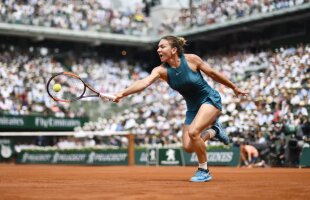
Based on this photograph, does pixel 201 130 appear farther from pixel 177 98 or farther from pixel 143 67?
pixel 143 67

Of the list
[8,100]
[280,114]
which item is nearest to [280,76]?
[280,114]

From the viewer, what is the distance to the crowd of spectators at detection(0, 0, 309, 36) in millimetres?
32688

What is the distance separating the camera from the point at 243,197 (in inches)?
241

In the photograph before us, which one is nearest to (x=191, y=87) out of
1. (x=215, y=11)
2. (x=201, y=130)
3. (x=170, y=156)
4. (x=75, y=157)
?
(x=201, y=130)

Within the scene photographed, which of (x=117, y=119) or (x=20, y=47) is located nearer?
(x=117, y=119)

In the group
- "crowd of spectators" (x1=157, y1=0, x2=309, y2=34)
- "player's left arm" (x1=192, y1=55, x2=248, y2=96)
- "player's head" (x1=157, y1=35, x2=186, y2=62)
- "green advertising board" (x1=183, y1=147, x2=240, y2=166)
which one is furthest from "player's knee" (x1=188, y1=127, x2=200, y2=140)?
"crowd of spectators" (x1=157, y1=0, x2=309, y2=34)

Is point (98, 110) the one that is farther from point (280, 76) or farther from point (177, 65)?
point (177, 65)

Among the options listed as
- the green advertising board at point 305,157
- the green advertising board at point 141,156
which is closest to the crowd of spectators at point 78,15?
the green advertising board at point 141,156

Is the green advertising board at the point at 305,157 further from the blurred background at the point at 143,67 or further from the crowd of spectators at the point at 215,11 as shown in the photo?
the crowd of spectators at the point at 215,11

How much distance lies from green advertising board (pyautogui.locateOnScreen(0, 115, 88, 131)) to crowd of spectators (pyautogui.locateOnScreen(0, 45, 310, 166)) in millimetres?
423

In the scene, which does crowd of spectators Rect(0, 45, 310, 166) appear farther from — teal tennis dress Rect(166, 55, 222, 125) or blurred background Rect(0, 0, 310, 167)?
teal tennis dress Rect(166, 55, 222, 125)

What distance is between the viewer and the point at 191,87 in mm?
9156

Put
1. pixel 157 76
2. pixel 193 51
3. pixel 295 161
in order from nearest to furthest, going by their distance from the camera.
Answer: pixel 157 76 < pixel 295 161 < pixel 193 51

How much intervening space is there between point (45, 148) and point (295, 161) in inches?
479
